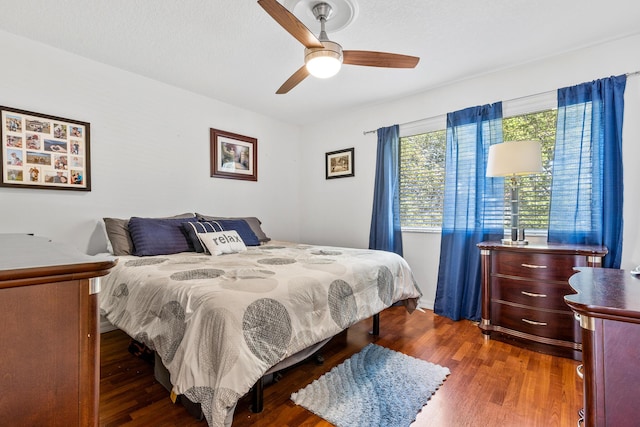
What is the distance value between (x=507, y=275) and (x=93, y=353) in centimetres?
263

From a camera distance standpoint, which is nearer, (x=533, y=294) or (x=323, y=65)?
(x=323, y=65)

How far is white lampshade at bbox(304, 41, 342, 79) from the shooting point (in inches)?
71.9

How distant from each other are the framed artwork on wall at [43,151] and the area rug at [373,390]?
244 centimetres

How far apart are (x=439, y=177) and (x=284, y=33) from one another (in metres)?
2.07

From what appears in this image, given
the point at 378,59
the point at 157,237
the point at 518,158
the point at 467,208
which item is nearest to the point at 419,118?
the point at 467,208

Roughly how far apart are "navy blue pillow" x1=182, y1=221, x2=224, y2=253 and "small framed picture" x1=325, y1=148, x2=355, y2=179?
1.82 meters

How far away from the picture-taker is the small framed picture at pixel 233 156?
3543 millimetres

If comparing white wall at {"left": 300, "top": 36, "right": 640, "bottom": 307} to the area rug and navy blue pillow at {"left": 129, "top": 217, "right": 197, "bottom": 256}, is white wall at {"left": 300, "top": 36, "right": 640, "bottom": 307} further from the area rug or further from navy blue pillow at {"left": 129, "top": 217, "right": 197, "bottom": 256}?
navy blue pillow at {"left": 129, "top": 217, "right": 197, "bottom": 256}

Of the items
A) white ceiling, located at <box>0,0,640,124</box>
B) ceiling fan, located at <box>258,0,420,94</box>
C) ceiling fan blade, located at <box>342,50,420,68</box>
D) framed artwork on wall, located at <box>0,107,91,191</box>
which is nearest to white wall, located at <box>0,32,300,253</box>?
framed artwork on wall, located at <box>0,107,91,191</box>

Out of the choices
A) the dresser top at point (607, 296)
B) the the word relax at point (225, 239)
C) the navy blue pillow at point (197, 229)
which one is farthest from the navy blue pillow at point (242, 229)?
the dresser top at point (607, 296)

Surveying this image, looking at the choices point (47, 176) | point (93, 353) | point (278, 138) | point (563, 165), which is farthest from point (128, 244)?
point (563, 165)

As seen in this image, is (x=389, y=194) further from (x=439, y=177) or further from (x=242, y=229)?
(x=242, y=229)

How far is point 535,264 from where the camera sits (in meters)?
2.29

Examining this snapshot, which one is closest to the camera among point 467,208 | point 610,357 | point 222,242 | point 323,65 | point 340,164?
point 610,357
